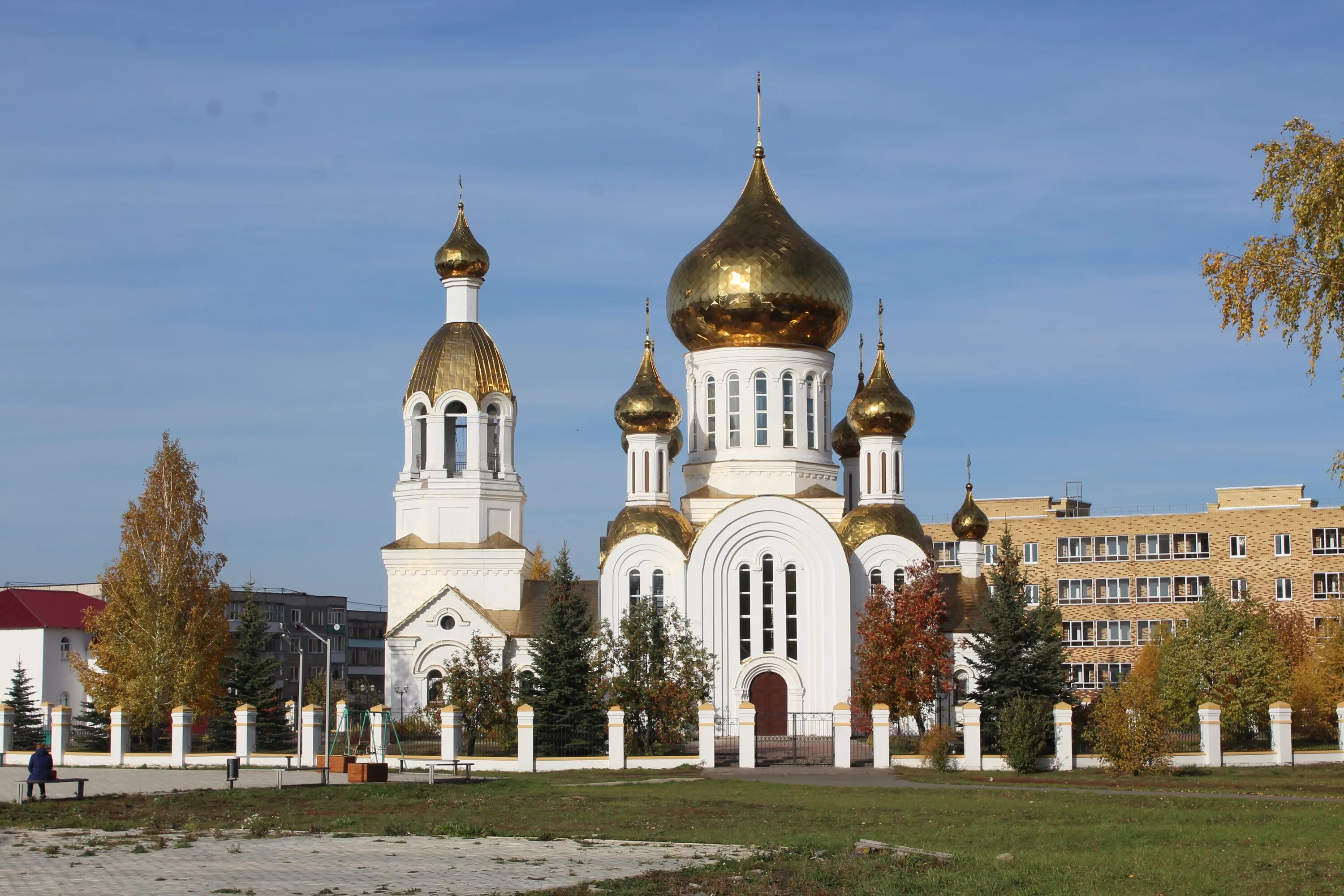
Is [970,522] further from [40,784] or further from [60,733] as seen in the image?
[40,784]

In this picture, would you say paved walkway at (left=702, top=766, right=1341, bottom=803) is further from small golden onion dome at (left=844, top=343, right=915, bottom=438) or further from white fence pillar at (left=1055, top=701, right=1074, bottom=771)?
small golden onion dome at (left=844, top=343, right=915, bottom=438)

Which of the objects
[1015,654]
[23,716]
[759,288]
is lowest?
[23,716]

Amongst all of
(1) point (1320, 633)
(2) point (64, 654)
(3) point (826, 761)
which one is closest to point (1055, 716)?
(3) point (826, 761)

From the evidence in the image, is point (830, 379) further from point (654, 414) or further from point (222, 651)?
point (222, 651)

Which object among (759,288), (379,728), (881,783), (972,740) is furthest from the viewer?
(759,288)

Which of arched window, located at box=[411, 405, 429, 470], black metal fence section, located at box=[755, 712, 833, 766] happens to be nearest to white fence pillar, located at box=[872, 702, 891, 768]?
black metal fence section, located at box=[755, 712, 833, 766]

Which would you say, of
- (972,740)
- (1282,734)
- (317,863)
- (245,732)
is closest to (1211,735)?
(1282,734)

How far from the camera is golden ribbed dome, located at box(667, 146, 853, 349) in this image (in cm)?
4003

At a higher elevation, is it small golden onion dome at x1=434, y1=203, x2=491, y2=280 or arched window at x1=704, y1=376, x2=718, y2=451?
small golden onion dome at x1=434, y1=203, x2=491, y2=280

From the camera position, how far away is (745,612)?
3822cm

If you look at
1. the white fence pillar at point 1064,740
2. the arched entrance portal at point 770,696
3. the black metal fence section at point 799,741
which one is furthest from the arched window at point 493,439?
the white fence pillar at point 1064,740

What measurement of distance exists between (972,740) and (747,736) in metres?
4.16

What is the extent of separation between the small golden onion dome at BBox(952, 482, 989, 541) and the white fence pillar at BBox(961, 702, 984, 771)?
47.9 ft

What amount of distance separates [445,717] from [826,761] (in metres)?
7.24
